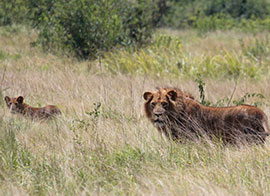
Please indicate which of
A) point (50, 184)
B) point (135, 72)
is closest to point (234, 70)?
point (135, 72)

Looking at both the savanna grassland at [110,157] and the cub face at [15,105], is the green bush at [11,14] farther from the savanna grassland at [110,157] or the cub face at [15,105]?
the cub face at [15,105]

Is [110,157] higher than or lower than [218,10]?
lower

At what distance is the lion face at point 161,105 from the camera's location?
507 cm

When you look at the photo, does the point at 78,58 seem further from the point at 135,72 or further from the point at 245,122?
the point at 245,122

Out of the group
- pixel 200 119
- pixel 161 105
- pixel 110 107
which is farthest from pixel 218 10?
pixel 161 105

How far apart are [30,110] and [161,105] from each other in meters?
2.82

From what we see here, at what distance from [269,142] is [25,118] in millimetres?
3567

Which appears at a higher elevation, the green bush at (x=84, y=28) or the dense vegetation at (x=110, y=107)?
the green bush at (x=84, y=28)

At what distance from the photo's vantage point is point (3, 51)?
41.7 ft

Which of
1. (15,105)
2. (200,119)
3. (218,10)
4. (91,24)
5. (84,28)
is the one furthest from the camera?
(218,10)

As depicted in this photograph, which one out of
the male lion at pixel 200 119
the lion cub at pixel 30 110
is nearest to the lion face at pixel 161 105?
the male lion at pixel 200 119

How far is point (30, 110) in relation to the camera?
7195 mm

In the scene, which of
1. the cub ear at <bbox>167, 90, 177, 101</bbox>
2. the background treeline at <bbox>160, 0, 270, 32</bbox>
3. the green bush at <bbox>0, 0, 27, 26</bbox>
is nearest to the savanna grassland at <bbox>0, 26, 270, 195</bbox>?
the cub ear at <bbox>167, 90, 177, 101</bbox>

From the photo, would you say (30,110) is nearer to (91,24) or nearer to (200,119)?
(200,119)
